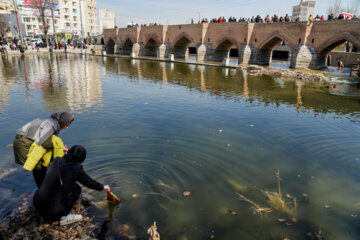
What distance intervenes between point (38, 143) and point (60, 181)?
0.76 m

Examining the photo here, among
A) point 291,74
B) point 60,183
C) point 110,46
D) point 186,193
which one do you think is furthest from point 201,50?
point 60,183

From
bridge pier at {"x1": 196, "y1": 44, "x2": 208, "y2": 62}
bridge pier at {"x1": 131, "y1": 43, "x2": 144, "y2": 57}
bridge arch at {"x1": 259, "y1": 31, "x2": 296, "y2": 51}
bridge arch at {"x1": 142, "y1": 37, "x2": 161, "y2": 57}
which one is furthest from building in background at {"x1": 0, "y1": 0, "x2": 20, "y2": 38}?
bridge arch at {"x1": 259, "y1": 31, "x2": 296, "y2": 51}

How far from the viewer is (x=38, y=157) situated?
3.58 m

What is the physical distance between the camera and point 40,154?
359 cm

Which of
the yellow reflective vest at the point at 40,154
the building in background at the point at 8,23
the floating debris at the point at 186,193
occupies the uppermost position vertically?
the building in background at the point at 8,23

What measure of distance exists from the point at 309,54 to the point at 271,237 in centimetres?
2658

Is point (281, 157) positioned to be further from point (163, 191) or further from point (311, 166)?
point (163, 191)

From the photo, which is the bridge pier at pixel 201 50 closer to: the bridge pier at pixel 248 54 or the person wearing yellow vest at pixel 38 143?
the bridge pier at pixel 248 54

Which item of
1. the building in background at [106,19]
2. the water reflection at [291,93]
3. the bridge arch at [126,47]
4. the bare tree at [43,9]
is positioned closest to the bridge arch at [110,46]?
the bridge arch at [126,47]

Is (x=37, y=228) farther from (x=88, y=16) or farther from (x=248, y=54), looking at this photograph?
(x=88, y=16)

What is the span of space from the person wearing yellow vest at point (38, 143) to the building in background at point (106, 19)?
11109cm

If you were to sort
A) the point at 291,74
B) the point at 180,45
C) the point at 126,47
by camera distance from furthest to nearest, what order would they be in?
the point at 126,47
the point at 180,45
the point at 291,74

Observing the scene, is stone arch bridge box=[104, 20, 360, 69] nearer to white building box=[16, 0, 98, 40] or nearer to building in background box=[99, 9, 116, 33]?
white building box=[16, 0, 98, 40]

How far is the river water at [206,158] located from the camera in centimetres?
409
